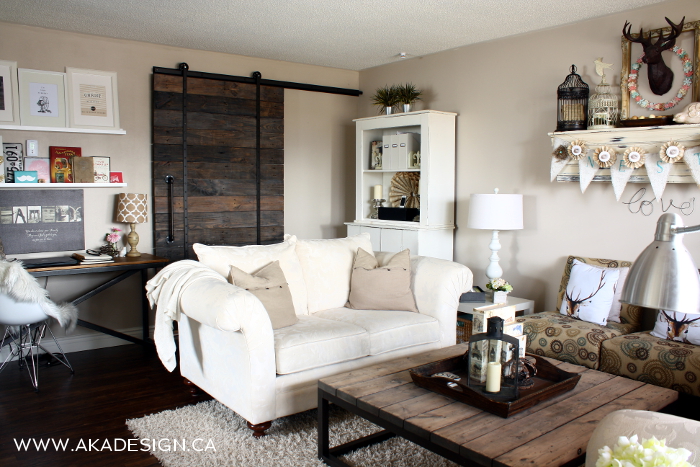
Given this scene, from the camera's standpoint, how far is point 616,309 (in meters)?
3.61

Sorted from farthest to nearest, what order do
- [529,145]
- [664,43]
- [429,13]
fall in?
[529,145] < [429,13] < [664,43]

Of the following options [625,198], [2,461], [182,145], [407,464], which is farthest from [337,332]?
[182,145]

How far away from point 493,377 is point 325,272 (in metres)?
1.73

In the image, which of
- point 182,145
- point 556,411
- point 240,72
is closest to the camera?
point 556,411

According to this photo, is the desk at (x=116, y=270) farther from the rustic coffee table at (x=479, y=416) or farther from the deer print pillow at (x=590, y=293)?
the deer print pillow at (x=590, y=293)

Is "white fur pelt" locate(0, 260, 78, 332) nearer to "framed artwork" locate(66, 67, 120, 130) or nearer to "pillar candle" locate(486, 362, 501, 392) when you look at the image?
"framed artwork" locate(66, 67, 120, 130)

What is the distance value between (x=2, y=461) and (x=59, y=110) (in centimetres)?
265

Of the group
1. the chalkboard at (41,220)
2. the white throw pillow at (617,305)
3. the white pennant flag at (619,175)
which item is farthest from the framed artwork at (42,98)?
the white throw pillow at (617,305)

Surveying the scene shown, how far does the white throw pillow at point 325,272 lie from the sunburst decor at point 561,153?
161cm

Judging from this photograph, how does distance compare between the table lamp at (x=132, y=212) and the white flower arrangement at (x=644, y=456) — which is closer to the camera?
the white flower arrangement at (x=644, y=456)

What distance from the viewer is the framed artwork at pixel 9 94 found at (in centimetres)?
406

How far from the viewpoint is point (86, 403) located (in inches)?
131

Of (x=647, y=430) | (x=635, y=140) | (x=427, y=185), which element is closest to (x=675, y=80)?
(x=635, y=140)

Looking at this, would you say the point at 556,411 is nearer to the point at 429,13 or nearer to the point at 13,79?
the point at 429,13
